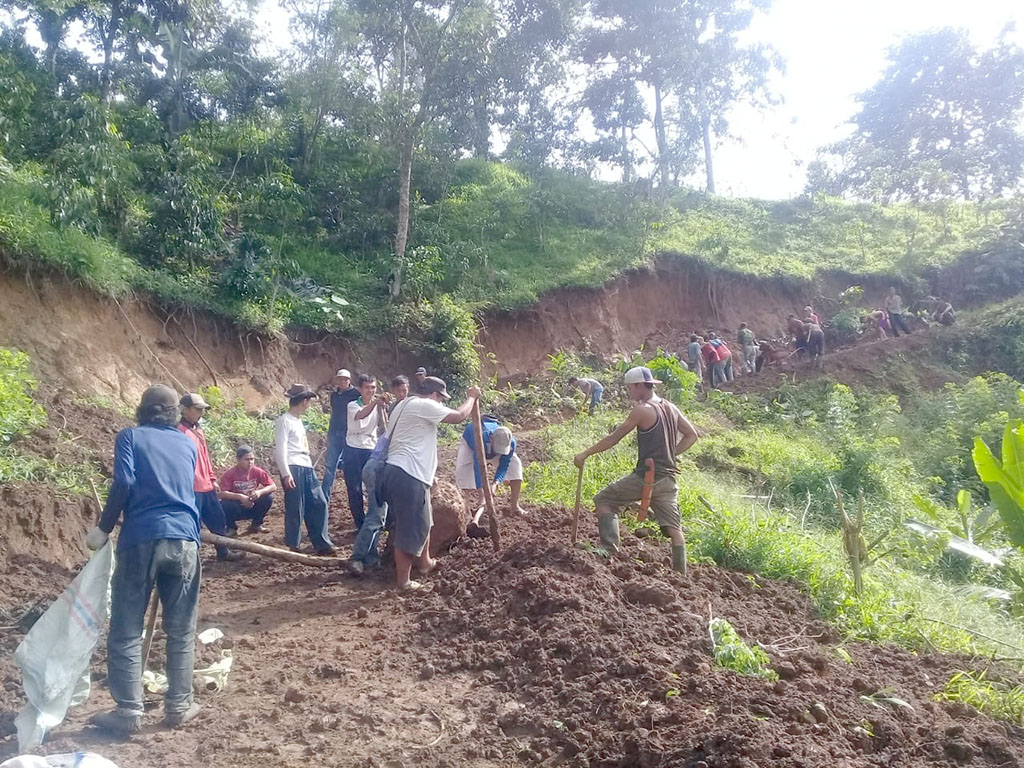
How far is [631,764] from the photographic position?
3.62 metres

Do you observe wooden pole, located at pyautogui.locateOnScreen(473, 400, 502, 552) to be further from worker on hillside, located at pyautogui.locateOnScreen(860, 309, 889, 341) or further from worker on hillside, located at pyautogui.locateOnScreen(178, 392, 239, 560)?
worker on hillside, located at pyautogui.locateOnScreen(860, 309, 889, 341)

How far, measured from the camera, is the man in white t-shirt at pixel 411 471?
6.07 m

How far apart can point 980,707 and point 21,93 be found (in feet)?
52.8

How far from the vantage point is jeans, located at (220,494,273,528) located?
786 cm

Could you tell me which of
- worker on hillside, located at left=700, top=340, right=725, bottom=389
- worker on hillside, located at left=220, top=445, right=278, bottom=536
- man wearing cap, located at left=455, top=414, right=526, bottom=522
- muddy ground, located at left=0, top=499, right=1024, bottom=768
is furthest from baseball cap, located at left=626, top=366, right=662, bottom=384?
worker on hillside, located at left=700, top=340, right=725, bottom=389

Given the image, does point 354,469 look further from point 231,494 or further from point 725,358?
point 725,358

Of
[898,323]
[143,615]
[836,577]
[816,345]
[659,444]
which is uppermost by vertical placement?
[898,323]

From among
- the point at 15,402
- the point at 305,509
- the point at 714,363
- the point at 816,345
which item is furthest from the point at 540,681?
the point at 816,345

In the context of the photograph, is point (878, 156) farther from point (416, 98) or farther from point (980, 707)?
point (980, 707)

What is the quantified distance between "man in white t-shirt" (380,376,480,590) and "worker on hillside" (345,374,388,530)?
147 centimetres

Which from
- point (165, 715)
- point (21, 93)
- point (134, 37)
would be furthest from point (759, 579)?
point (134, 37)

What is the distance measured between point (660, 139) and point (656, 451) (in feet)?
82.5

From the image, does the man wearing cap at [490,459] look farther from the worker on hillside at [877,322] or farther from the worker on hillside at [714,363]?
the worker on hillside at [877,322]

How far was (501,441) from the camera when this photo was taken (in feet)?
26.0
